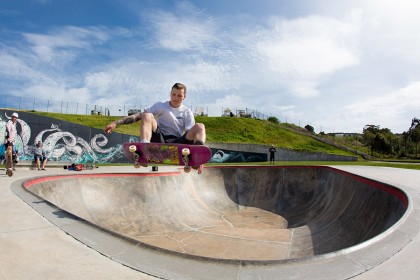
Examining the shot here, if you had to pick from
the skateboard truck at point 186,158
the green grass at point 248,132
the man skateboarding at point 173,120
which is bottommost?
the skateboard truck at point 186,158

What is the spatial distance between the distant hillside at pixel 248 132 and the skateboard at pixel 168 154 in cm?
3540

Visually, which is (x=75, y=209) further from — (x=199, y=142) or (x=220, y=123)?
(x=220, y=123)

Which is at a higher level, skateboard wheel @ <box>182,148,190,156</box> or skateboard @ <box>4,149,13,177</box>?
skateboard wheel @ <box>182,148,190,156</box>

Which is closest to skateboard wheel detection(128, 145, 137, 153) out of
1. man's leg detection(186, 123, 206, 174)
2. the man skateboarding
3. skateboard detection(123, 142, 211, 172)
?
skateboard detection(123, 142, 211, 172)

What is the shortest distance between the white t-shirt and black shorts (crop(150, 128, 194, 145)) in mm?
85

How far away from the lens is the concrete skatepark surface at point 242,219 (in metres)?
2.50

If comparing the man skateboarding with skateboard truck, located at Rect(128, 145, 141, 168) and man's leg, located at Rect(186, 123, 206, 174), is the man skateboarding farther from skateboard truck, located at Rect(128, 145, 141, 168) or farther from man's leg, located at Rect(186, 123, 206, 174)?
skateboard truck, located at Rect(128, 145, 141, 168)

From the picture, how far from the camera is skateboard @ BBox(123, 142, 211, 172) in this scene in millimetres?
5992

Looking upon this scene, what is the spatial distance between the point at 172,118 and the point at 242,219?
553 cm

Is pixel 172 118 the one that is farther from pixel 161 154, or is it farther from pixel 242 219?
pixel 242 219

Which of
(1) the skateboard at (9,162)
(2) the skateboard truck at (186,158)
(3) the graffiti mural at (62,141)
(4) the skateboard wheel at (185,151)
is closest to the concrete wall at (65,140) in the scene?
(3) the graffiti mural at (62,141)

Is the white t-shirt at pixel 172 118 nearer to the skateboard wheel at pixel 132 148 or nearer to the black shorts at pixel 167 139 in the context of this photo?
the black shorts at pixel 167 139

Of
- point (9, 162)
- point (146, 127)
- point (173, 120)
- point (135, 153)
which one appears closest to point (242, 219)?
point (173, 120)

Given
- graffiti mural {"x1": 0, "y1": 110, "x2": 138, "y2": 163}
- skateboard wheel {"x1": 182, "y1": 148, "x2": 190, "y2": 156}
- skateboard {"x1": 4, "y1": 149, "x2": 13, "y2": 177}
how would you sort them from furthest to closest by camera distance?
graffiti mural {"x1": 0, "y1": 110, "x2": 138, "y2": 163}, skateboard {"x1": 4, "y1": 149, "x2": 13, "y2": 177}, skateboard wheel {"x1": 182, "y1": 148, "x2": 190, "y2": 156}
